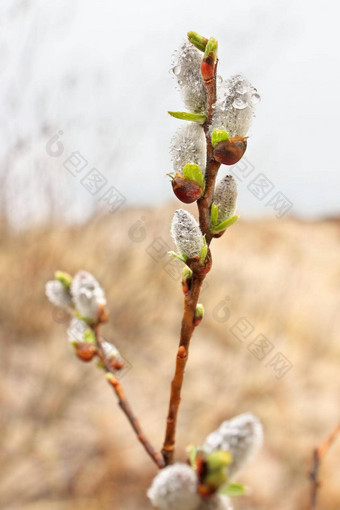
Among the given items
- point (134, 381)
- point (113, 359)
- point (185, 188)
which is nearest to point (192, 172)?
point (185, 188)

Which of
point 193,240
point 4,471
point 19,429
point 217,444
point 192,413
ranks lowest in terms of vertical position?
point 217,444

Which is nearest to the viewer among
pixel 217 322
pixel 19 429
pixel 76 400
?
pixel 19 429

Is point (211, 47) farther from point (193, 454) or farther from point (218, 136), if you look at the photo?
point (193, 454)

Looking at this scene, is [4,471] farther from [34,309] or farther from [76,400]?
[34,309]

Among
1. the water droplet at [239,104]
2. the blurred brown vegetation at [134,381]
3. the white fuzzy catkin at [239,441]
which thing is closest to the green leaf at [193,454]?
the white fuzzy catkin at [239,441]

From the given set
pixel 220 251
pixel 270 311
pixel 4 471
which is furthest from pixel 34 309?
pixel 220 251

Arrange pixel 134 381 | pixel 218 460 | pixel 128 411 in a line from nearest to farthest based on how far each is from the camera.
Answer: pixel 218 460 → pixel 128 411 → pixel 134 381

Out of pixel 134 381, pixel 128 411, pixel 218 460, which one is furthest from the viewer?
pixel 134 381
